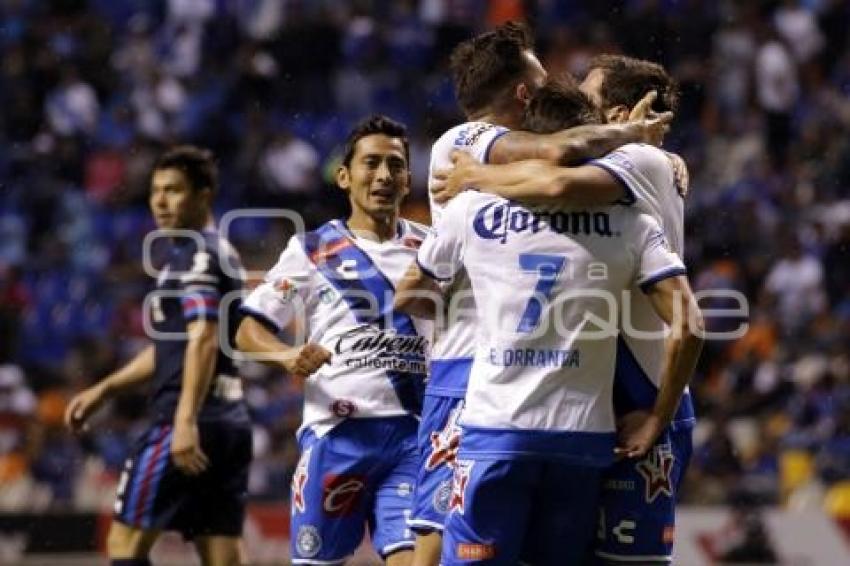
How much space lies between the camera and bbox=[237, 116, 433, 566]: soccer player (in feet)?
23.4

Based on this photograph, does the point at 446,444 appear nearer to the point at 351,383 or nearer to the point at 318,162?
the point at 351,383

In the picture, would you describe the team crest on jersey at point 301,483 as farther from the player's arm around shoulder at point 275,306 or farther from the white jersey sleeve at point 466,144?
the white jersey sleeve at point 466,144

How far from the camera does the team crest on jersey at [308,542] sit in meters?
7.17

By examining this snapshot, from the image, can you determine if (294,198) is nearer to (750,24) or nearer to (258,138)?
(258,138)

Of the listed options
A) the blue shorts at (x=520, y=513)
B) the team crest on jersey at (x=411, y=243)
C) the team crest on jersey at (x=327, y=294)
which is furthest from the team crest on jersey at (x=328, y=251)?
the blue shorts at (x=520, y=513)

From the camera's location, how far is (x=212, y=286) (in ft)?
27.3

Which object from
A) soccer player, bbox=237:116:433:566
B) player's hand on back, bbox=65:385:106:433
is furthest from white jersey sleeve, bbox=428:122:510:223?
player's hand on back, bbox=65:385:106:433

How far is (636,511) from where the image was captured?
5.59m

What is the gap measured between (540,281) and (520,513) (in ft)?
2.23

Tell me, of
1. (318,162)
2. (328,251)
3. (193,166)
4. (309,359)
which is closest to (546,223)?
(309,359)

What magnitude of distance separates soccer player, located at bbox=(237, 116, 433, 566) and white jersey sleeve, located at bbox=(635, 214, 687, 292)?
5.80 feet

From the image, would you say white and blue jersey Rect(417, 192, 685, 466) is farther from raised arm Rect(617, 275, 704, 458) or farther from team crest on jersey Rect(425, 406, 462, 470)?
team crest on jersey Rect(425, 406, 462, 470)

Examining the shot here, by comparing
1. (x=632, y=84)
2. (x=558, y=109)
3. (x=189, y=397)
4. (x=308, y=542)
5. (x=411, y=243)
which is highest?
(x=632, y=84)

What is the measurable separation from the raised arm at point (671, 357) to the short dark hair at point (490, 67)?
133 centimetres
